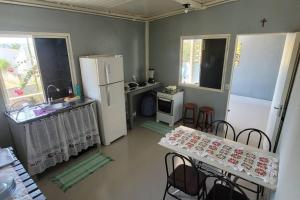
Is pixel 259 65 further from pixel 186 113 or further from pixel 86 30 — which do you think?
pixel 86 30


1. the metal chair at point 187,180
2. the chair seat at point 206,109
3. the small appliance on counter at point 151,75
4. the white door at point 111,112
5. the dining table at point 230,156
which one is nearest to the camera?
the dining table at point 230,156

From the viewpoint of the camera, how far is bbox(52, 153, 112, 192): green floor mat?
2.57 m

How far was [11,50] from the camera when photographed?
2.71 meters

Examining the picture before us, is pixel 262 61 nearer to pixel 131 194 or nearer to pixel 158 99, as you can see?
pixel 158 99

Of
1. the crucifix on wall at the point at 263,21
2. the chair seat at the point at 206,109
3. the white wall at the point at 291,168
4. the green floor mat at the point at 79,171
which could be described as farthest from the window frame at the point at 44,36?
the crucifix on wall at the point at 263,21

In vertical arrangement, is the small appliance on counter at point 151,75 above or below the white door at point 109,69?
below

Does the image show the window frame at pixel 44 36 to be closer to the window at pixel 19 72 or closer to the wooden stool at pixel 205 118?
the window at pixel 19 72

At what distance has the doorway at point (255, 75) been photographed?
526 cm

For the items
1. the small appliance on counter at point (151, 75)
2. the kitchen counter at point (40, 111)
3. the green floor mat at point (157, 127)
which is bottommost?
the green floor mat at point (157, 127)

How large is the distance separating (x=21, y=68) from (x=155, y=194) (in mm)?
2926

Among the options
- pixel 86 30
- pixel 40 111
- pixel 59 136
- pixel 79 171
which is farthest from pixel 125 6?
pixel 79 171

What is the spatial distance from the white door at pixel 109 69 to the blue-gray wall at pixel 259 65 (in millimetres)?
4206

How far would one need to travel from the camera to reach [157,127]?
429 cm

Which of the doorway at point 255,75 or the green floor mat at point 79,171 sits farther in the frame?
the doorway at point 255,75
